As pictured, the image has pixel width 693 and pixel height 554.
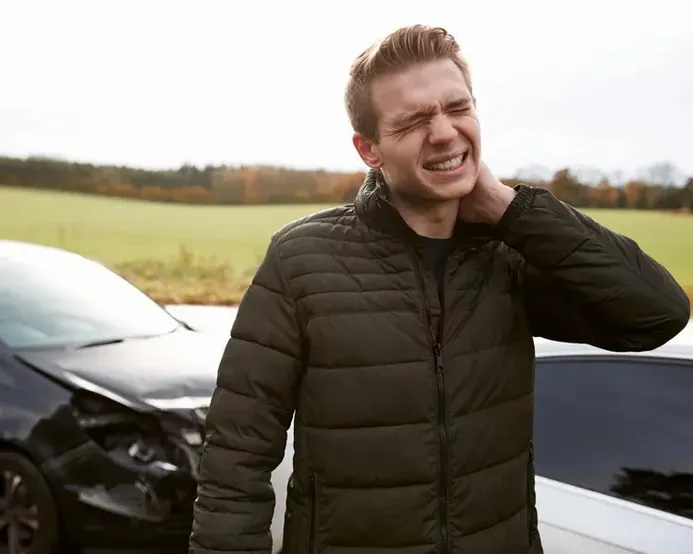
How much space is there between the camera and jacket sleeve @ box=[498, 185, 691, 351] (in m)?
1.50

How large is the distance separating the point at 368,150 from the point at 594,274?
0.49 m

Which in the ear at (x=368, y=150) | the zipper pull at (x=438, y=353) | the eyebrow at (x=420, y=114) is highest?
the eyebrow at (x=420, y=114)

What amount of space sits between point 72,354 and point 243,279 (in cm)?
638

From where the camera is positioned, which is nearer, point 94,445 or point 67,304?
point 94,445

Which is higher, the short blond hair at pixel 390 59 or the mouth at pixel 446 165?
the short blond hair at pixel 390 59

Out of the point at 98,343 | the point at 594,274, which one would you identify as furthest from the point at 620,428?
the point at 98,343

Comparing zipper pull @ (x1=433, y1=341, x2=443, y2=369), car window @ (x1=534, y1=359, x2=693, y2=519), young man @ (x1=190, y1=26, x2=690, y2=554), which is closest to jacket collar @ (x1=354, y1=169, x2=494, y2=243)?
young man @ (x1=190, y1=26, x2=690, y2=554)

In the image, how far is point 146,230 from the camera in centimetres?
1041

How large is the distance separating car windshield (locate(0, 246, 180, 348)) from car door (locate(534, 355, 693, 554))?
7.90 feet

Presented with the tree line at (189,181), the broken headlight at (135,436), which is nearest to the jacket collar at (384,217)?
the broken headlight at (135,436)

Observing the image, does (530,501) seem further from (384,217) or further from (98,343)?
(98,343)

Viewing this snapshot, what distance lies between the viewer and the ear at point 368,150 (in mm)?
1571

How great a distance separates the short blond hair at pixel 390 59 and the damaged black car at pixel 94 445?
199cm

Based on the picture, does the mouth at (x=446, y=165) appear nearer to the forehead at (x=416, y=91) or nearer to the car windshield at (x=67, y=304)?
the forehead at (x=416, y=91)
